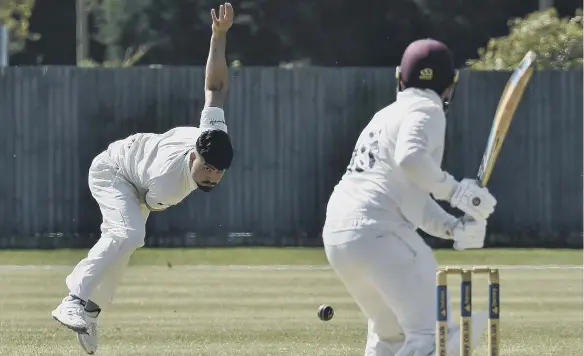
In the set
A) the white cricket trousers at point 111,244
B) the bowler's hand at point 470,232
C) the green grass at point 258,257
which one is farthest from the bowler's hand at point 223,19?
the green grass at point 258,257

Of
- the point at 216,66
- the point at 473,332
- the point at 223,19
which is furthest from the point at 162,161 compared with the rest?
Answer: the point at 473,332

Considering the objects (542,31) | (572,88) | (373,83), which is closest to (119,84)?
(373,83)

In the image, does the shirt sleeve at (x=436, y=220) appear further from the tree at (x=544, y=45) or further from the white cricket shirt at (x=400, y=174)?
the tree at (x=544, y=45)

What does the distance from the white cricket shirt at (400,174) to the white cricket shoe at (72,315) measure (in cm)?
243

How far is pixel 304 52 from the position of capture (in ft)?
137

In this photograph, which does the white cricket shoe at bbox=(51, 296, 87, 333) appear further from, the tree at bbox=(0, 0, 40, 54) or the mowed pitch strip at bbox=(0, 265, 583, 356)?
the tree at bbox=(0, 0, 40, 54)

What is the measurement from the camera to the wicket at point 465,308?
6887 mm

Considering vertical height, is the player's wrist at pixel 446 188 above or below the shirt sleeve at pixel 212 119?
below

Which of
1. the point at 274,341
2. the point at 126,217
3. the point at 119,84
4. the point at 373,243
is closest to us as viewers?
the point at 373,243

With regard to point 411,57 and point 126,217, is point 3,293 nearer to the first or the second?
point 126,217

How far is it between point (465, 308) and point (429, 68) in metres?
1.20

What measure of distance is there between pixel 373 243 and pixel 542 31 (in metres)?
18.2

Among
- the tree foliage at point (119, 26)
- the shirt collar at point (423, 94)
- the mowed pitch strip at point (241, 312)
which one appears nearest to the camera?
the shirt collar at point (423, 94)

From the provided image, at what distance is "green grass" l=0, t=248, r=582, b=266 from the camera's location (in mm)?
17906
